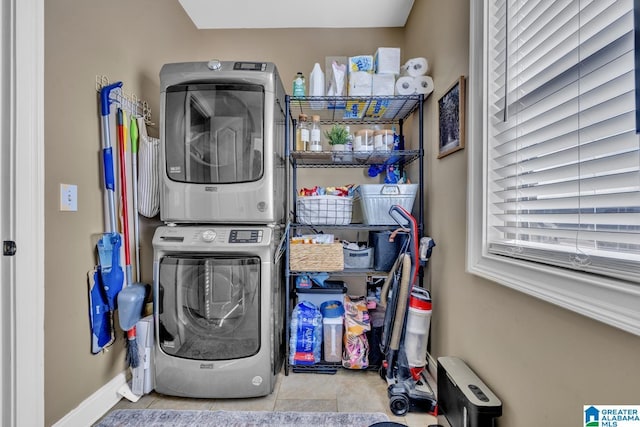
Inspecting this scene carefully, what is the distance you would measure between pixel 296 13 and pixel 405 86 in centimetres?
115

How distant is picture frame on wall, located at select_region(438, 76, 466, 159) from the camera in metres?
1.50

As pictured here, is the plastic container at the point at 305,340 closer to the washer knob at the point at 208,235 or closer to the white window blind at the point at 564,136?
the washer knob at the point at 208,235

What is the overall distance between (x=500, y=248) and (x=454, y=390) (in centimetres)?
63

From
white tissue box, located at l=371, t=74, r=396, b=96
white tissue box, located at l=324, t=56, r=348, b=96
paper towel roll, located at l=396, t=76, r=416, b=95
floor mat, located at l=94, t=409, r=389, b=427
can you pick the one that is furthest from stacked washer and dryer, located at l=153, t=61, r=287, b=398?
paper towel roll, located at l=396, t=76, r=416, b=95

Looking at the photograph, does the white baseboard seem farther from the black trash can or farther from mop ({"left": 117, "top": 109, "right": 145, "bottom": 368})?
the black trash can

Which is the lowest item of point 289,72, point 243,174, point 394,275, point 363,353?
point 363,353

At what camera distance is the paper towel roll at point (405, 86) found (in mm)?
1970

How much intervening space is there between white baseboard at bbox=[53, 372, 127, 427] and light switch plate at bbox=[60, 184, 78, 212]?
37.6 inches

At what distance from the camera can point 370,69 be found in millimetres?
2061

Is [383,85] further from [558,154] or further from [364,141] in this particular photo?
[558,154]
